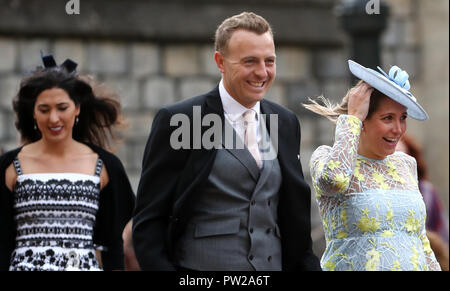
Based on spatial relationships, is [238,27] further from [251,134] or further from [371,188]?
[371,188]

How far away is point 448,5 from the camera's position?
454 inches

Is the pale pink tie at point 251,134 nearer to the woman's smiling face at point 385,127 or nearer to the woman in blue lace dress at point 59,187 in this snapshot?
the woman's smiling face at point 385,127

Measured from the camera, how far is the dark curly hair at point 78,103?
5816mm

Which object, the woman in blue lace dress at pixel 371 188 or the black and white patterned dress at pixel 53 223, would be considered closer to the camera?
the woman in blue lace dress at pixel 371 188

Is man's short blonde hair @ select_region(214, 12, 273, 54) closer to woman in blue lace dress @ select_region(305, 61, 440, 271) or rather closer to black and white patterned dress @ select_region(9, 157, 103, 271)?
woman in blue lace dress @ select_region(305, 61, 440, 271)

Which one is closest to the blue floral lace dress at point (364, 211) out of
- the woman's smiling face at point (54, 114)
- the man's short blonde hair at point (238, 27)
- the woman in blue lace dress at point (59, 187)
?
the man's short blonde hair at point (238, 27)

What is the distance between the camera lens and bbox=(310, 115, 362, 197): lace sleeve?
16.2 ft

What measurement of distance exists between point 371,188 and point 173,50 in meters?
5.63

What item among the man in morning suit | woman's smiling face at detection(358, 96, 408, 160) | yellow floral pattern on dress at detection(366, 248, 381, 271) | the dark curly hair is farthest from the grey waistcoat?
the dark curly hair

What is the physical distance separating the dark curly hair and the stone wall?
3642 mm

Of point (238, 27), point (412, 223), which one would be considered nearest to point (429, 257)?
point (412, 223)

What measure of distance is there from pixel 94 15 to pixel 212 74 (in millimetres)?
1226
